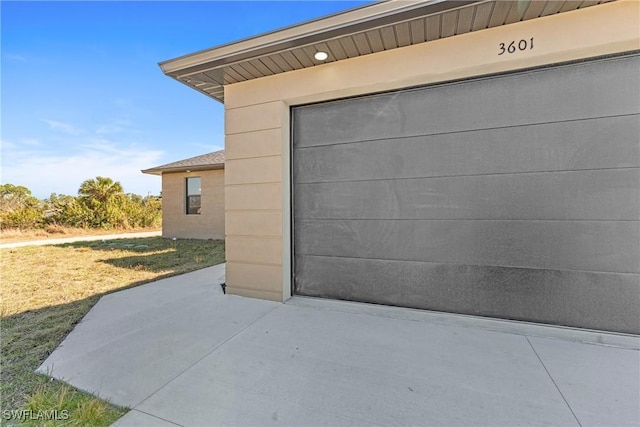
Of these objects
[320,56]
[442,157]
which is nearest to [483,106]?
[442,157]

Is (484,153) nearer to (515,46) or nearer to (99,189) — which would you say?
(515,46)

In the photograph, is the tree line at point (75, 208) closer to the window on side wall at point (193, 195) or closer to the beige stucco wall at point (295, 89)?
the window on side wall at point (193, 195)

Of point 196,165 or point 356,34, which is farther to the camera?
point 196,165

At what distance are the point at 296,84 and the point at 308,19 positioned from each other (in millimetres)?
780

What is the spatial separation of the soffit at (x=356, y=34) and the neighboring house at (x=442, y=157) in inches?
0.6

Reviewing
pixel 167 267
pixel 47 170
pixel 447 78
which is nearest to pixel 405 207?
pixel 447 78

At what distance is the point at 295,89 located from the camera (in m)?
3.24

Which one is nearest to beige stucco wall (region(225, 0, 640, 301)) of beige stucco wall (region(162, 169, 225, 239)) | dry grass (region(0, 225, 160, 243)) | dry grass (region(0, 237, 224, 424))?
dry grass (region(0, 237, 224, 424))

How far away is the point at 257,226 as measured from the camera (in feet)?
11.3

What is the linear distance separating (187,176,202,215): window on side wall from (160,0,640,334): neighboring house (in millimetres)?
7709

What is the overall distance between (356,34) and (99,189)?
621 inches

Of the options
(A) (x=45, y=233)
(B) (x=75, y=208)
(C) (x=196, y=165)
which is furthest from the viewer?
(B) (x=75, y=208)

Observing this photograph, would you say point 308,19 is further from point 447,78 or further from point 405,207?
point 405,207

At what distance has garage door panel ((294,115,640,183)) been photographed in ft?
7.68
